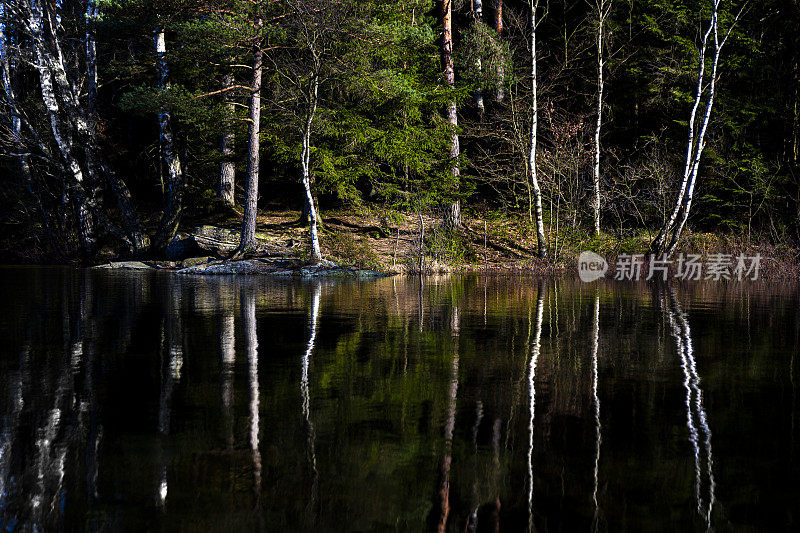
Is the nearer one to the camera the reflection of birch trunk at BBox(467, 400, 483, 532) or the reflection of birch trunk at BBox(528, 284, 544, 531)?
the reflection of birch trunk at BBox(467, 400, 483, 532)

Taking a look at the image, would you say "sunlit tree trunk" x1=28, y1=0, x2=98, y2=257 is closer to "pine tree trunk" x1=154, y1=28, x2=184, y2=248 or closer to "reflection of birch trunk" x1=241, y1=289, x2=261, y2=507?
"pine tree trunk" x1=154, y1=28, x2=184, y2=248

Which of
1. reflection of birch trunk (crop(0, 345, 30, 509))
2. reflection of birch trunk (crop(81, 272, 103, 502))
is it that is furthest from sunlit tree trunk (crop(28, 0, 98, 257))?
reflection of birch trunk (crop(0, 345, 30, 509))

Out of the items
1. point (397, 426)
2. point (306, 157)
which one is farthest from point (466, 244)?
point (397, 426)

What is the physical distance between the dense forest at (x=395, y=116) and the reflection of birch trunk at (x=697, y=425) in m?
17.1

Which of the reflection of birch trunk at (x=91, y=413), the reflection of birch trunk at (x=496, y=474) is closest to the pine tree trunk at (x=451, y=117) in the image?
the reflection of birch trunk at (x=91, y=413)

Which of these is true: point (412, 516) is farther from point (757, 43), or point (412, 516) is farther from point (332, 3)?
point (757, 43)

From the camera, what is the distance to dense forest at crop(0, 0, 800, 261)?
81.9ft

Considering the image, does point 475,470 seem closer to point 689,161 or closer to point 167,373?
point 167,373

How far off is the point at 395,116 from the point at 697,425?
83.6 feet

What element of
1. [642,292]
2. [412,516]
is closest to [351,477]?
[412,516]

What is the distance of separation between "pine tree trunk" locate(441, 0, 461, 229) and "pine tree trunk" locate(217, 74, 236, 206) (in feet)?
30.6

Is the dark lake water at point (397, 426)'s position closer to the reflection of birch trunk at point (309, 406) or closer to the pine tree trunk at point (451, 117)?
the reflection of birch trunk at point (309, 406)

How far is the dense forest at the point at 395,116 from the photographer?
2497 cm

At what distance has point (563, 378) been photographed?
6.11 meters
